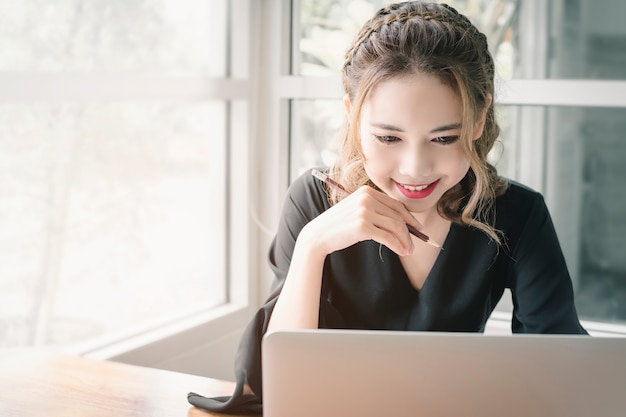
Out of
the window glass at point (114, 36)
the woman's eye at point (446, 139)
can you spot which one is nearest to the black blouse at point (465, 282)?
the woman's eye at point (446, 139)

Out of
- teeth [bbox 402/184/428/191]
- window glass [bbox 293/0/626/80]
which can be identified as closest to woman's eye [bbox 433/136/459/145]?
teeth [bbox 402/184/428/191]

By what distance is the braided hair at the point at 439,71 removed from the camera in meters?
1.53

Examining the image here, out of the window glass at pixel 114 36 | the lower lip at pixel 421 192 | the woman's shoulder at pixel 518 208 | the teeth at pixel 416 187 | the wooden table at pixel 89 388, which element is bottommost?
the wooden table at pixel 89 388

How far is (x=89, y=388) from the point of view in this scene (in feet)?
5.00

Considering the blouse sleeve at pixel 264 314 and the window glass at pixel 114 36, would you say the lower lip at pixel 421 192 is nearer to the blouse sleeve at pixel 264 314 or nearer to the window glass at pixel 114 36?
the blouse sleeve at pixel 264 314

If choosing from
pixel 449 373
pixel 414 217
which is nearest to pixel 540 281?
pixel 414 217

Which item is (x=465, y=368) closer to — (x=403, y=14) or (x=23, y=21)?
(x=403, y=14)

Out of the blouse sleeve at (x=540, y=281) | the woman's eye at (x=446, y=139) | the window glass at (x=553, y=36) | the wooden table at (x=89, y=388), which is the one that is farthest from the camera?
the window glass at (x=553, y=36)

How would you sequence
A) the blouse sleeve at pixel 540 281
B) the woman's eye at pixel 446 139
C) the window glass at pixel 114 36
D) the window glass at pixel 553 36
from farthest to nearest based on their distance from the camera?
1. the window glass at pixel 553 36
2. the window glass at pixel 114 36
3. the blouse sleeve at pixel 540 281
4. the woman's eye at pixel 446 139

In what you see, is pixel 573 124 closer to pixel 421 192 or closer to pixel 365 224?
pixel 421 192

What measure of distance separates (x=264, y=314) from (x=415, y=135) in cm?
46

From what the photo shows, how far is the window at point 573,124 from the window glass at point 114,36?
87cm

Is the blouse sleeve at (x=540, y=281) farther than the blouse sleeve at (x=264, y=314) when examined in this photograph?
Yes

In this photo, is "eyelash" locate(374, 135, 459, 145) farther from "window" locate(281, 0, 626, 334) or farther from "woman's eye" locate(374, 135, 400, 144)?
"window" locate(281, 0, 626, 334)
